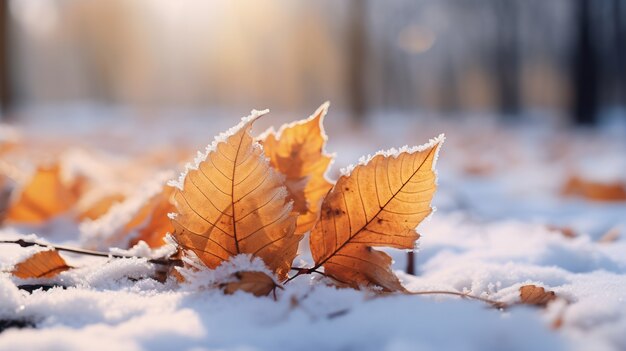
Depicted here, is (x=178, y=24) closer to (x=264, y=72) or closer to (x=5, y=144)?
(x=264, y=72)

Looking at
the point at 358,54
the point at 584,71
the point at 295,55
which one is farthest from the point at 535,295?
the point at 295,55

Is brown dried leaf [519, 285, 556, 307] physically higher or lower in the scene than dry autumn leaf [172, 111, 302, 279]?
lower

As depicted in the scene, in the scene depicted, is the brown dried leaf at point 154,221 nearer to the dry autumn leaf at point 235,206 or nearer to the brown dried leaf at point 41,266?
the brown dried leaf at point 41,266

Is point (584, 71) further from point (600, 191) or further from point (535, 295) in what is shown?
point (535, 295)

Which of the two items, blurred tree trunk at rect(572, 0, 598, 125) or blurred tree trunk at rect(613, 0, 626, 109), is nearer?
blurred tree trunk at rect(572, 0, 598, 125)

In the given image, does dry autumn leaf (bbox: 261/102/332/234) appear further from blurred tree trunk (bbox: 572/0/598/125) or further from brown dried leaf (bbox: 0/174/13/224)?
blurred tree trunk (bbox: 572/0/598/125)

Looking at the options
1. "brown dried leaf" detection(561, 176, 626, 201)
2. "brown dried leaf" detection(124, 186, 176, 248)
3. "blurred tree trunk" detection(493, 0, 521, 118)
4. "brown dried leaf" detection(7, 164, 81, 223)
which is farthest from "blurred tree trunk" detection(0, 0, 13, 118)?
"blurred tree trunk" detection(493, 0, 521, 118)
